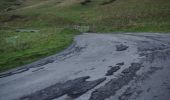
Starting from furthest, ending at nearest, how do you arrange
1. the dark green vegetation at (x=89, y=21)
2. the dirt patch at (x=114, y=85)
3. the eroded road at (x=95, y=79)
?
the dark green vegetation at (x=89, y=21)
the eroded road at (x=95, y=79)
the dirt patch at (x=114, y=85)

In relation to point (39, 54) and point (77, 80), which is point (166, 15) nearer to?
point (39, 54)

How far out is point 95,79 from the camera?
13219mm

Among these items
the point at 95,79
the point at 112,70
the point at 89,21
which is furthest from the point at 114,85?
the point at 89,21

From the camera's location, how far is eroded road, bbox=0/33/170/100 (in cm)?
1095

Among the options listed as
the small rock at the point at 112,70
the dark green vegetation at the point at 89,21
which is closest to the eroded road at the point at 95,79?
the small rock at the point at 112,70

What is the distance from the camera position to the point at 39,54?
23234 mm

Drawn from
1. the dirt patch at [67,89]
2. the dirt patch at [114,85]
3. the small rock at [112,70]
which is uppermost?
the dirt patch at [114,85]

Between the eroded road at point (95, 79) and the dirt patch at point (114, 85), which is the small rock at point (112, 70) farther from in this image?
the dirt patch at point (114, 85)

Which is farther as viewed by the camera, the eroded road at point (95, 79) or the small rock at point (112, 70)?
the small rock at point (112, 70)

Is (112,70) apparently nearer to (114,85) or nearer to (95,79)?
(95,79)

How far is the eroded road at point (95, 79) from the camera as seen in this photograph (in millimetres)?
10953

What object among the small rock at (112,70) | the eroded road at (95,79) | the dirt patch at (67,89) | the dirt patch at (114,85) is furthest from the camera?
the small rock at (112,70)

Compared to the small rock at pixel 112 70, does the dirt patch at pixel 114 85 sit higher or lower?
higher

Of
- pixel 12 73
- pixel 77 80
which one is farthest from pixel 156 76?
pixel 12 73
